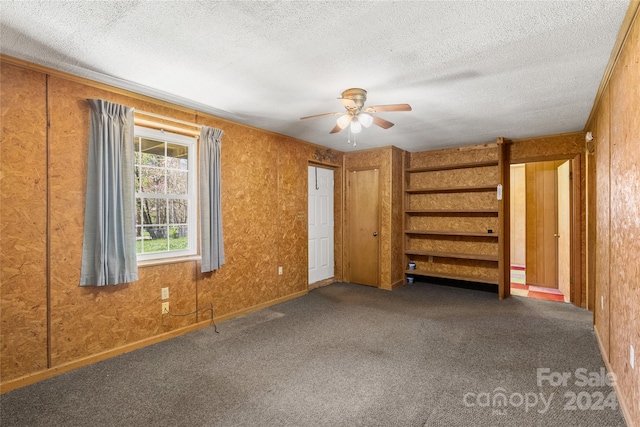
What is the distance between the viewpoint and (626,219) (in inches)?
76.2

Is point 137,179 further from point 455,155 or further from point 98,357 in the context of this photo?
point 455,155

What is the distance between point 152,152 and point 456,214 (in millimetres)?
4710

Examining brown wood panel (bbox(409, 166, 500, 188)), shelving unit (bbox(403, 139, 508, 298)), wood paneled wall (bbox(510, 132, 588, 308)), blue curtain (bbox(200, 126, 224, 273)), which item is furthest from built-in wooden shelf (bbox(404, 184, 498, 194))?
blue curtain (bbox(200, 126, 224, 273))

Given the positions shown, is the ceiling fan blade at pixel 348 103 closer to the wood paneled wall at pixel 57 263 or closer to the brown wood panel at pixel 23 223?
the wood paneled wall at pixel 57 263

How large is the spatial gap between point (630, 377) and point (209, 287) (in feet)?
11.7

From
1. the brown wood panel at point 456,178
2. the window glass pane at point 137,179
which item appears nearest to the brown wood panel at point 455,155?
the brown wood panel at point 456,178

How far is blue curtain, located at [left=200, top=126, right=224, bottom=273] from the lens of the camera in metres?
3.39

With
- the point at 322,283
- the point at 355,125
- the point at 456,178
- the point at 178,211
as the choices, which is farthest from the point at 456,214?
the point at 178,211

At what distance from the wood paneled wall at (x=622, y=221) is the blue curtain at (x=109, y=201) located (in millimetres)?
3641

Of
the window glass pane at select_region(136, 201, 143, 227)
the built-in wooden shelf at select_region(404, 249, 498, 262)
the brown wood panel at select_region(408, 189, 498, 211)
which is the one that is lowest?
the built-in wooden shelf at select_region(404, 249, 498, 262)

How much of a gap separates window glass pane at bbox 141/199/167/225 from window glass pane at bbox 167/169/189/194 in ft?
0.53

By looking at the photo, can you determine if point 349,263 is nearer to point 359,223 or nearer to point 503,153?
point 359,223

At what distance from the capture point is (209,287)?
11.6ft

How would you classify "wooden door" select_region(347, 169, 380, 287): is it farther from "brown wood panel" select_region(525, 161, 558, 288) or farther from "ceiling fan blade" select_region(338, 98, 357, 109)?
"brown wood panel" select_region(525, 161, 558, 288)
